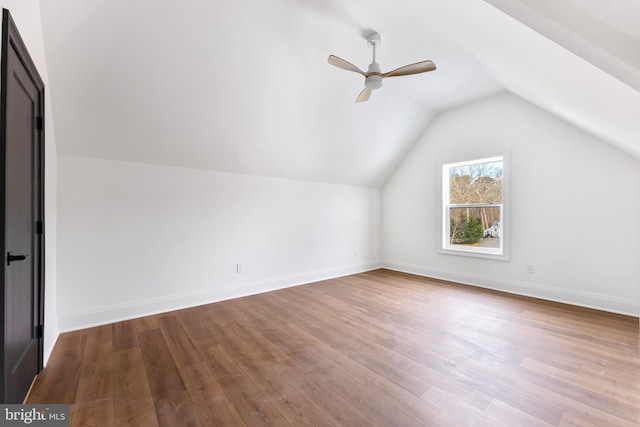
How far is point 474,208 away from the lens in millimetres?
4492

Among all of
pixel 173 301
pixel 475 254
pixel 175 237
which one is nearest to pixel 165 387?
pixel 173 301

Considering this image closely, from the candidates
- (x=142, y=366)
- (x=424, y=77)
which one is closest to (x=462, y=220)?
(x=424, y=77)

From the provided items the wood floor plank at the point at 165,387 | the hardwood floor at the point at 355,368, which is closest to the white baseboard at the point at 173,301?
the hardwood floor at the point at 355,368

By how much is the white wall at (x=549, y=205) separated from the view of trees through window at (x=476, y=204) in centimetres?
21

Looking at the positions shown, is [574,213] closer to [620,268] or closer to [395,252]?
[620,268]

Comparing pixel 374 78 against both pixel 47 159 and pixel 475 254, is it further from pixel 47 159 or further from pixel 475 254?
pixel 475 254

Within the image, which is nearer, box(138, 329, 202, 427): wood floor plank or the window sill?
box(138, 329, 202, 427): wood floor plank

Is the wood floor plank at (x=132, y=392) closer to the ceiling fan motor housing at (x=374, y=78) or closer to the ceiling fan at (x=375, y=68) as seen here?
the ceiling fan at (x=375, y=68)

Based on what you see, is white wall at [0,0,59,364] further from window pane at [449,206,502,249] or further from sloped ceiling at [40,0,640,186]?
window pane at [449,206,502,249]

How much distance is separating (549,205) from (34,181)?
552cm

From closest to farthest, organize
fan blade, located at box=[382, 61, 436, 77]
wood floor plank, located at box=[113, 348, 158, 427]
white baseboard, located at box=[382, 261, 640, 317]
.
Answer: wood floor plank, located at box=[113, 348, 158, 427] < fan blade, located at box=[382, 61, 436, 77] < white baseboard, located at box=[382, 261, 640, 317]

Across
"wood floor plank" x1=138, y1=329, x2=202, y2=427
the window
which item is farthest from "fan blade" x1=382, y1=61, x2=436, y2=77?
"wood floor plank" x1=138, y1=329, x2=202, y2=427

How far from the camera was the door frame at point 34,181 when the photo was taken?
1330 millimetres

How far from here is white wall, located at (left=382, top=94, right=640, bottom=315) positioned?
123 inches
